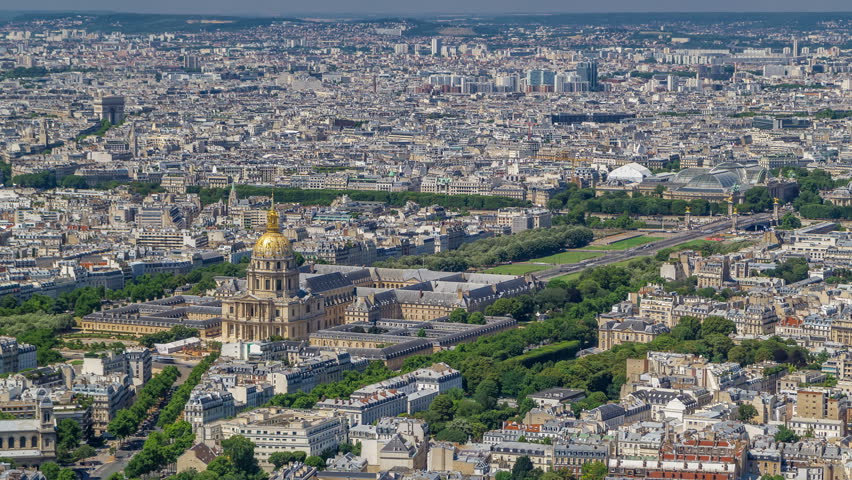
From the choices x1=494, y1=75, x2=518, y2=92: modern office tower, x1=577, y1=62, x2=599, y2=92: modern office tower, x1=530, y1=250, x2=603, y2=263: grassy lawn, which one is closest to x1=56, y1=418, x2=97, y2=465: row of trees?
x1=530, y1=250, x2=603, y2=263: grassy lawn

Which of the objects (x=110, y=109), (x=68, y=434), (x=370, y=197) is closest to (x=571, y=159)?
(x=370, y=197)

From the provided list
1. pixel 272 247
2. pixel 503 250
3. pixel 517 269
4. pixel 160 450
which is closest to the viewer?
pixel 160 450

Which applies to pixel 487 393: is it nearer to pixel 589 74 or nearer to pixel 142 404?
pixel 142 404

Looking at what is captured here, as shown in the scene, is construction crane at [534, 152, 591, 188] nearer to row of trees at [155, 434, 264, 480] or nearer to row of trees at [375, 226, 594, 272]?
row of trees at [375, 226, 594, 272]

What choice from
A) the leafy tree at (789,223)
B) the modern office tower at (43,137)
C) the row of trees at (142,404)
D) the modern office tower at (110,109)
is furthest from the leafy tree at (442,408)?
the modern office tower at (110,109)

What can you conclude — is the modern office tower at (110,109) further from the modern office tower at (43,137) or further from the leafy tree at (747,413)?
the leafy tree at (747,413)

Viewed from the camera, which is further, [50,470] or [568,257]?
[568,257]

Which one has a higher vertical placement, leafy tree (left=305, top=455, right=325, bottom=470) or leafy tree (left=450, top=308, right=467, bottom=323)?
leafy tree (left=305, top=455, right=325, bottom=470)
